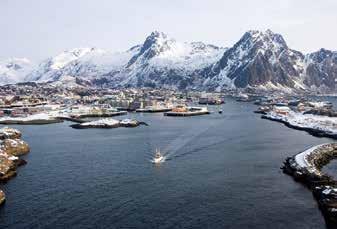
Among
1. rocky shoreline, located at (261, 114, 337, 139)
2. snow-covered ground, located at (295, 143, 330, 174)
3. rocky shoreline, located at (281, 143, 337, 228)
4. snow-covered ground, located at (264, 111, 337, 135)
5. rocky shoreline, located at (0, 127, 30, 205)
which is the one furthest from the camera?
snow-covered ground, located at (264, 111, 337, 135)

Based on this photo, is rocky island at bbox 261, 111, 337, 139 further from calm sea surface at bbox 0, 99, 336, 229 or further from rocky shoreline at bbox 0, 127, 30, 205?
rocky shoreline at bbox 0, 127, 30, 205

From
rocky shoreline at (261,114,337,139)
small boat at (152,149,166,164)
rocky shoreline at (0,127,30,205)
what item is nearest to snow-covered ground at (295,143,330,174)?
small boat at (152,149,166,164)

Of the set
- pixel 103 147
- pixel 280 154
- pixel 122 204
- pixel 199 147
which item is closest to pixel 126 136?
pixel 103 147

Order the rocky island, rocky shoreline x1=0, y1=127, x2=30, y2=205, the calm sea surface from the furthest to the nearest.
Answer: the rocky island
rocky shoreline x1=0, y1=127, x2=30, y2=205
the calm sea surface

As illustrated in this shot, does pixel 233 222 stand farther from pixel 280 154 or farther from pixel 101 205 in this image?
pixel 280 154

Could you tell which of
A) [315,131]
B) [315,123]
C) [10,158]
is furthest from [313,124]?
[10,158]

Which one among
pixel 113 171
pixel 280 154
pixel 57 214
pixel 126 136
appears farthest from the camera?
pixel 126 136

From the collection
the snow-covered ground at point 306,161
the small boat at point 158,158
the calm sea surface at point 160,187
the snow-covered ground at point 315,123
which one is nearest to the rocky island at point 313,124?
the snow-covered ground at point 315,123
